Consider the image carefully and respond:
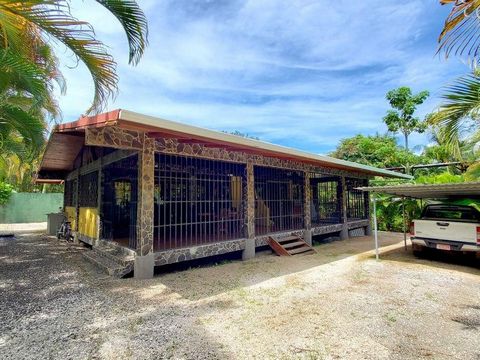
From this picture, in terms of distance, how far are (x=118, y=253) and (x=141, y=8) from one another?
537 centimetres

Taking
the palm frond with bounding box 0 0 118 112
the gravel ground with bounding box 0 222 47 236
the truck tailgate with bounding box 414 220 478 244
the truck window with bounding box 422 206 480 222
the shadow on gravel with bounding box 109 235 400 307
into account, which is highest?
the palm frond with bounding box 0 0 118 112

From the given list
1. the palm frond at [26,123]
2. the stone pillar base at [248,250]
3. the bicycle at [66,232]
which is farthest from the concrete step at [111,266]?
the bicycle at [66,232]

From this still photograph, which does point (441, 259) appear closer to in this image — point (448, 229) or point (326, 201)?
point (448, 229)

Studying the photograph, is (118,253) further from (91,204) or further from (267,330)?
(267,330)

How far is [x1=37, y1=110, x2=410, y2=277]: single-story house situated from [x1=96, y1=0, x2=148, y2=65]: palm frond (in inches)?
55.2

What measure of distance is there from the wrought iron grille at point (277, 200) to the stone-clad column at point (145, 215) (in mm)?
3941

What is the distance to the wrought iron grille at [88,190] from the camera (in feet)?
30.3

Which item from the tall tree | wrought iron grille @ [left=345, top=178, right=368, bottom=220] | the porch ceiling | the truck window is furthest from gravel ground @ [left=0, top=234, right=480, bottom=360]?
the tall tree

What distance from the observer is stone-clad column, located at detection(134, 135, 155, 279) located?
5878 mm

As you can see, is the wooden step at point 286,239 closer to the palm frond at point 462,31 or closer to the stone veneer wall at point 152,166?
the stone veneer wall at point 152,166

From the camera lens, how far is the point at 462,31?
2.71m

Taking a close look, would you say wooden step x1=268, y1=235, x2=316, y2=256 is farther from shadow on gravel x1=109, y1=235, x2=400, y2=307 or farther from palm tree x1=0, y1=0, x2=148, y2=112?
palm tree x1=0, y1=0, x2=148, y2=112

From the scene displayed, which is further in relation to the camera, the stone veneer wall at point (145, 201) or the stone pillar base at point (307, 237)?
the stone pillar base at point (307, 237)

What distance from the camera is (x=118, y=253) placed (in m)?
6.96
